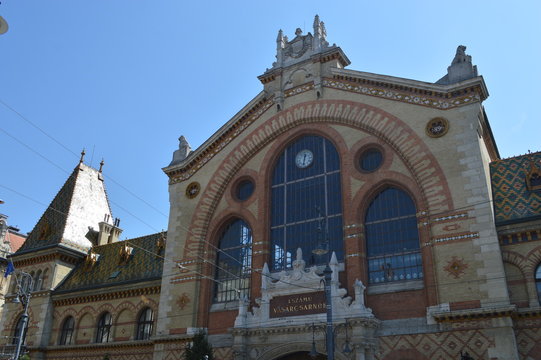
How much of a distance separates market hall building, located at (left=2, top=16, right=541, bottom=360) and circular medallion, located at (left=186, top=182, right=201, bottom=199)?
125 millimetres

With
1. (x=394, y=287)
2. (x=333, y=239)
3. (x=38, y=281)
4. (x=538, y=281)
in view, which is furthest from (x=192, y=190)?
(x=538, y=281)

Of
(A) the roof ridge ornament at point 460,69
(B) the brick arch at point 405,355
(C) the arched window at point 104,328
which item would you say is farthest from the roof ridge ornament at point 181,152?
(B) the brick arch at point 405,355

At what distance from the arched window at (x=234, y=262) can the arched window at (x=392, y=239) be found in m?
7.51

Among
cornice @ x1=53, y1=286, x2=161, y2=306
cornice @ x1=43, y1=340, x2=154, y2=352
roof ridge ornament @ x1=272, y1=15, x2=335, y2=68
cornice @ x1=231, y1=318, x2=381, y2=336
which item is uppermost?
roof ridge ornament @ x1=272, y1=15, x2=335, y2=68

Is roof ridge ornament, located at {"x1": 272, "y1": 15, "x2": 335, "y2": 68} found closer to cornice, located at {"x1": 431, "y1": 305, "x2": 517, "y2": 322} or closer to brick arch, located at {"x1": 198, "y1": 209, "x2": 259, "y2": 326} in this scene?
brick arch, located at {"x1": 198, "y1": 209, "x2": 259, "y2": 326}

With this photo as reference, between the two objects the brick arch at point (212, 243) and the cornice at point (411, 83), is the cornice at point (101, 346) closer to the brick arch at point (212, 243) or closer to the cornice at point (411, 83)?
the brick arch at point (212, 243)

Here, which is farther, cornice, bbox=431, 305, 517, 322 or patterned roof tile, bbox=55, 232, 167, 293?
patterned roof tile, bbox=55, 232, 167, 293

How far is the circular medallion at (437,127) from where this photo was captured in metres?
26.8

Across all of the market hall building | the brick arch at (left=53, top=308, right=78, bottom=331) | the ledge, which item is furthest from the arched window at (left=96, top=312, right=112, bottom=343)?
the ledge

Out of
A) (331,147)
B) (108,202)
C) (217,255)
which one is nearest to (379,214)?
(331,147)

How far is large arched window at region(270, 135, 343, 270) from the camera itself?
94.0 ft

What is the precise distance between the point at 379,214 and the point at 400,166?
8.86 feet

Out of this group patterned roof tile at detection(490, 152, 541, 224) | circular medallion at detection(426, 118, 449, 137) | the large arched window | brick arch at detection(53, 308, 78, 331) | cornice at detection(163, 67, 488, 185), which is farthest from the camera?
brick arch at detection(53, 308, 78, 331)

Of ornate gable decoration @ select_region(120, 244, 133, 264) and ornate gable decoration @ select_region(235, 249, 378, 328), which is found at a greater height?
ornate gable decoration @ select_region(120, 244, 133, 264)
